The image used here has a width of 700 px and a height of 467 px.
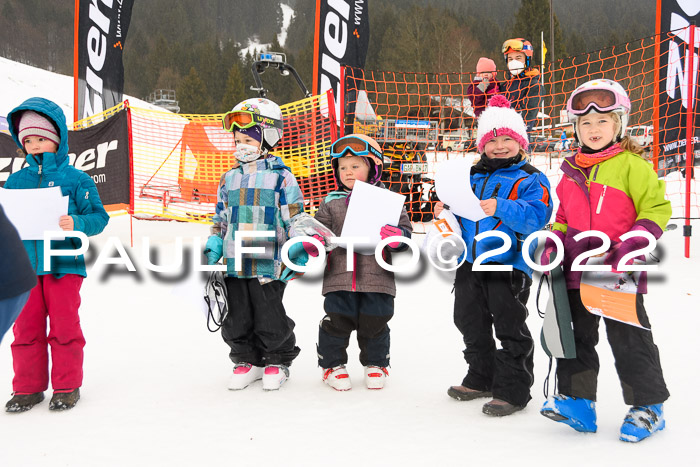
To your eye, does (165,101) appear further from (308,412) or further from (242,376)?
(308,412)

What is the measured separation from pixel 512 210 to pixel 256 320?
1627 millimetres

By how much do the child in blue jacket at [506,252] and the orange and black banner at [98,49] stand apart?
31.4 ft

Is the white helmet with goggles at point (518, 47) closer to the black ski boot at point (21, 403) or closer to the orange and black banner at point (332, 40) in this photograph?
the orange and black banner at point (332, 40)

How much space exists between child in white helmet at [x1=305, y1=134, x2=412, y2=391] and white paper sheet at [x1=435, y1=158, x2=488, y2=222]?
0.49 meters

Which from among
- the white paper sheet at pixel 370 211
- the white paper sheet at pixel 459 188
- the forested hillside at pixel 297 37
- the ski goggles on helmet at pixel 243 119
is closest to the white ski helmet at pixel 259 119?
the ski goggles on helmet at pixel 243 119

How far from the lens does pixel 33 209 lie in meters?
3.01

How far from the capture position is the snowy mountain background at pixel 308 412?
2441mm

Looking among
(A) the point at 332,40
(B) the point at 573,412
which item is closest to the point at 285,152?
(A) the point at 332,40

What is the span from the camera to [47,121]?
313 cm

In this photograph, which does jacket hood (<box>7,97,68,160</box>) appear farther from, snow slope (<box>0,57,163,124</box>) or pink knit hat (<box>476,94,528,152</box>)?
snow slope (<box>0,57,163,124</box>)

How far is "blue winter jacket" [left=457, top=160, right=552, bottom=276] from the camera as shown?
274 centimetres

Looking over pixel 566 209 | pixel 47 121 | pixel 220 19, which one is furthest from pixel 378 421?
pixel 220 19

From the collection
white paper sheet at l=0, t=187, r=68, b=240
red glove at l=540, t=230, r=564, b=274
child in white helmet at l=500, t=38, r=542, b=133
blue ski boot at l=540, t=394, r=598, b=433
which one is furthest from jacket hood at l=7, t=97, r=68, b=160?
child in white helmet at l=500, t=38, r=542, b=133

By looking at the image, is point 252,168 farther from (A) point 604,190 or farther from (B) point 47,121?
(A) point 604,190
